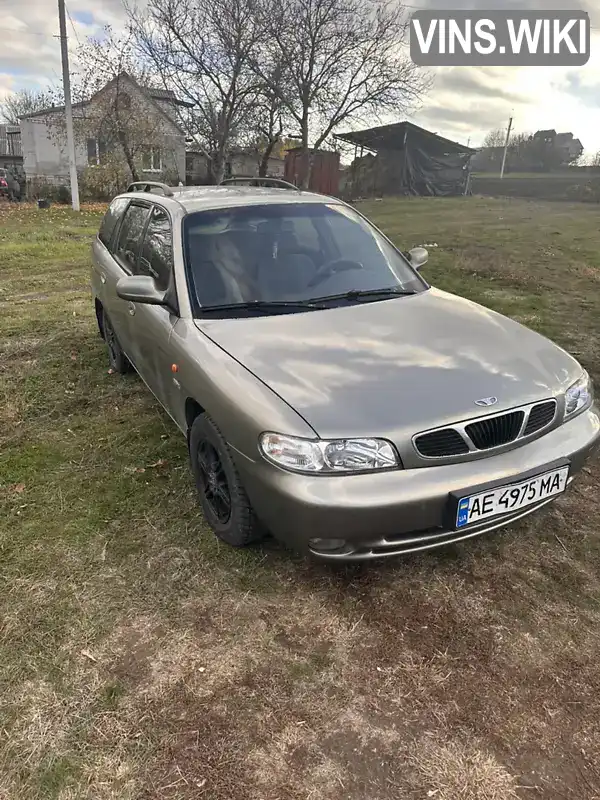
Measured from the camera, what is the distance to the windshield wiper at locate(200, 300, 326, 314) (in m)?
3.08

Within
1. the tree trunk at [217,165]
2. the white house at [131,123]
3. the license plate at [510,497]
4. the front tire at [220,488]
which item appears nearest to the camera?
the license plate at [510,497]

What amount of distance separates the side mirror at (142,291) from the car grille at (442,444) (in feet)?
5.64

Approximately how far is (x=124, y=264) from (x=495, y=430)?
10.2 feet

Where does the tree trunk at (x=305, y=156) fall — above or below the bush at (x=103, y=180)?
above

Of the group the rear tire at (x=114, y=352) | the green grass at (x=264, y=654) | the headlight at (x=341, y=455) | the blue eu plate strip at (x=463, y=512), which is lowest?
the green grass at (x=264, y=654)

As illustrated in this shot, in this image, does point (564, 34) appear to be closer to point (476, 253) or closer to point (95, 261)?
point (476, 253)

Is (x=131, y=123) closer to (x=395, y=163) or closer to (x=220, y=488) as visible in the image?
(x=395, y=163)

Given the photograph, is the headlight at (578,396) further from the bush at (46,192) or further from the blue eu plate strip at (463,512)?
the bush at (46,192)

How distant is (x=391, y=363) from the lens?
2.60m

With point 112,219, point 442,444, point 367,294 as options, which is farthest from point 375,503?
point 112,219

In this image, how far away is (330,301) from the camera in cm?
323

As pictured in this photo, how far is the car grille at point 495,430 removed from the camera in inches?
91.7

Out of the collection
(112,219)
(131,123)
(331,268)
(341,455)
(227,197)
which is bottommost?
(341,455)

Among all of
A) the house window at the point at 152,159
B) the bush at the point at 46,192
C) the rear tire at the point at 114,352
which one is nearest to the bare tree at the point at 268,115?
the house window at the point at 152,159
